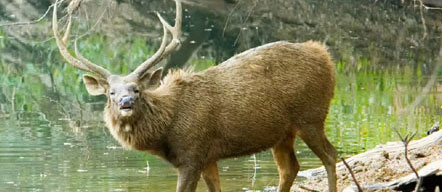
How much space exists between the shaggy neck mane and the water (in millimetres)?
2171

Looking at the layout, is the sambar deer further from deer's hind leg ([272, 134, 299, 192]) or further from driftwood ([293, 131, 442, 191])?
driftwood ([293, 131, 442, 191])

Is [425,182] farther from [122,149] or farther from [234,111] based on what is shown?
[122,149]

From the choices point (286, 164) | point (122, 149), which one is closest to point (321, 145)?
point (286, 164)

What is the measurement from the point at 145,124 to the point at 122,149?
16.9 feet

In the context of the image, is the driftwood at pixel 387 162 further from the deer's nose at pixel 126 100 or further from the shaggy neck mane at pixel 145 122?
the deer's nose at pixel 126 100

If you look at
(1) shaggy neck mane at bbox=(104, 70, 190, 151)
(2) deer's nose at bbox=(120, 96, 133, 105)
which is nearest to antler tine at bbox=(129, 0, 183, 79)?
(1) shaggy neck mane at bbox=(104, 70, 190, 151)

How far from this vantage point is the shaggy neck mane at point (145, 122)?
9.73 meters

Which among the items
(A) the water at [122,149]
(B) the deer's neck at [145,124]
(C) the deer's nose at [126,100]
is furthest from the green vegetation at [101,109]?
(C) the deer's nose at [126,100]

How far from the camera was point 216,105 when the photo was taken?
10.1 meters

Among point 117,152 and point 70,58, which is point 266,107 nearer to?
point 70,58

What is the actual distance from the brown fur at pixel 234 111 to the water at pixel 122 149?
1.71 m

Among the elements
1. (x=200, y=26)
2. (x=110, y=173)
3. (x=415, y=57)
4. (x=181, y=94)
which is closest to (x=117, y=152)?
(x=110, y=173)

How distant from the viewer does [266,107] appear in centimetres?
1023

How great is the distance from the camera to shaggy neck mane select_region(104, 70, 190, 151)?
9734 millimetres
